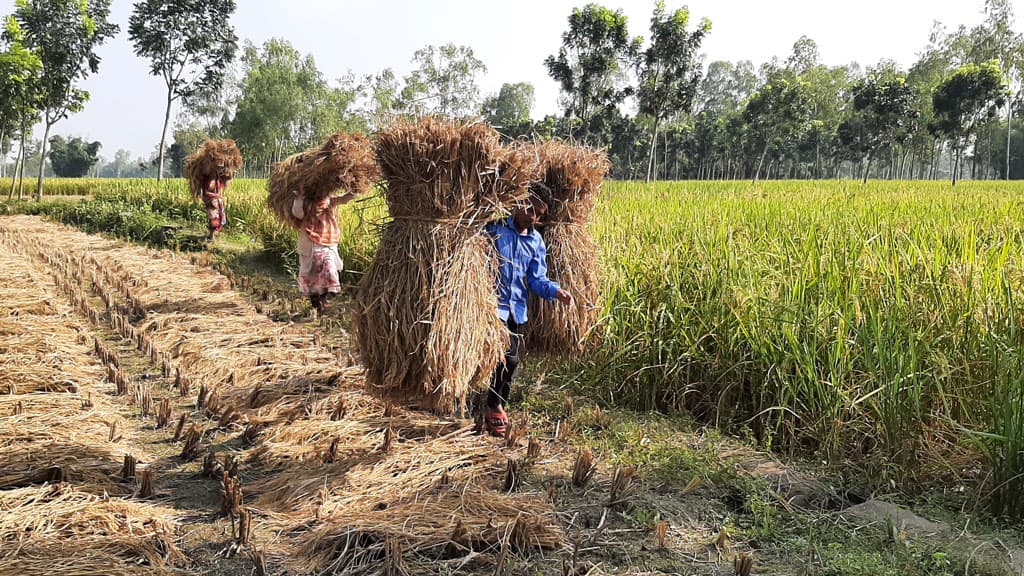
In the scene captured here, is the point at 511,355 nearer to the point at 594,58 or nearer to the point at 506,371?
the point at 506,371

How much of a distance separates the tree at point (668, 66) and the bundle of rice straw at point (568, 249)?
69.8 ft

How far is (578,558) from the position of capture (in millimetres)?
2010

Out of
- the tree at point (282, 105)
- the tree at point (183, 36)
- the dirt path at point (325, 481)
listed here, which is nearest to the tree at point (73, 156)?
the tree at point (282, 105)

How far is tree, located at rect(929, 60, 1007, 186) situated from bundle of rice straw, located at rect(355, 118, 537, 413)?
25.5 m

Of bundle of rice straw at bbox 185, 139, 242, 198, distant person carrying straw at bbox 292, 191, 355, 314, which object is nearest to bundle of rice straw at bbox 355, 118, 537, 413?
distant person carrying straw at bbox 292, 191, 355, 314

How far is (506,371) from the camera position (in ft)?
9.70

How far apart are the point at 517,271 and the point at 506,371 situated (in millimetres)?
535

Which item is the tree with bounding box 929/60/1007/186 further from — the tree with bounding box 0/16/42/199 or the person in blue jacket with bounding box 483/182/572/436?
the tree with bounding box 0/16/42/199

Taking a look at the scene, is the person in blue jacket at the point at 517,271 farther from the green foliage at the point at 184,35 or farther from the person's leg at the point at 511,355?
the green foliage at the point at 184,35

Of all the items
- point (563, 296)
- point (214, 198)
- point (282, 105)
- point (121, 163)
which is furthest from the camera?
point (121, 163)

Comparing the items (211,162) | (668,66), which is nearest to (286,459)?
(211,162)

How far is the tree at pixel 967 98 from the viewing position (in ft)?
73.7

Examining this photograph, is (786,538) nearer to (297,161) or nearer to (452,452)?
(452,452)

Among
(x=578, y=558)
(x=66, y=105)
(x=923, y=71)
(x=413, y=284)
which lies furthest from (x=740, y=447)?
(x=923, y=71)
